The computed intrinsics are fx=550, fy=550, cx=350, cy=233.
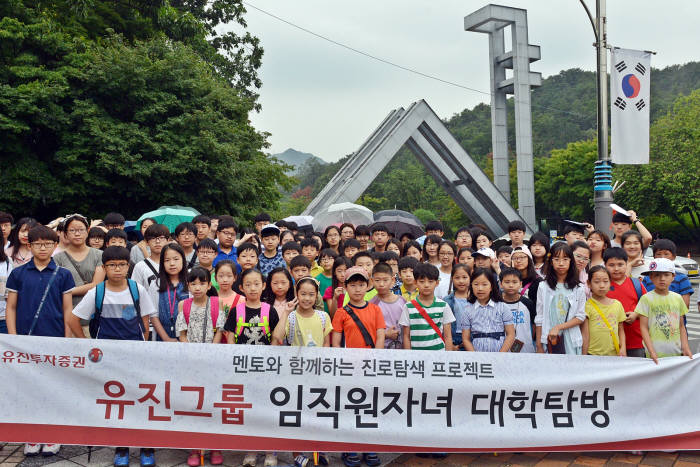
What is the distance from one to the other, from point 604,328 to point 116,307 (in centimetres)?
400

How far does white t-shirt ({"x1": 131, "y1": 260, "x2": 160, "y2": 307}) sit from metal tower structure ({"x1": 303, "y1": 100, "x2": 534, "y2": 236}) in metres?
13.8

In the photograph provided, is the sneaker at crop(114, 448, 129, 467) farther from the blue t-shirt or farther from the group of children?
the blue t-shirt

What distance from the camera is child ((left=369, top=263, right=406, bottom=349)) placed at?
4.65 m

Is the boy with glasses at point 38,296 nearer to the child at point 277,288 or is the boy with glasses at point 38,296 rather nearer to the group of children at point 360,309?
the group of children at point 360,309

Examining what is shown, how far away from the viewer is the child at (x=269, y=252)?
20.8 feet

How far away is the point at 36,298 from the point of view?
446cm

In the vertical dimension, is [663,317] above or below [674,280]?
below

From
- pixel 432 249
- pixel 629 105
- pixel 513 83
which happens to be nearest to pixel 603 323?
pixel 432 249

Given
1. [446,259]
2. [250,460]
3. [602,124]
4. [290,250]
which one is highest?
[602,124]

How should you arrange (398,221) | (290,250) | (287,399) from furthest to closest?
(398,221) → (290,250) → (287,399)

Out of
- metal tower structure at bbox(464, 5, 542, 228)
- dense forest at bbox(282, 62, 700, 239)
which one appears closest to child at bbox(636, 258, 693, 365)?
metal tower structure at bbox(464, 5, 542, 228)

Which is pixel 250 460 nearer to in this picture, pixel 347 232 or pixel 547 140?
pixel 347 232

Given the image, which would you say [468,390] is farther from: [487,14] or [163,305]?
[487,14]

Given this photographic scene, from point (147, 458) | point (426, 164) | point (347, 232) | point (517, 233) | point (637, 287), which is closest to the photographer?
point (147, 458)
